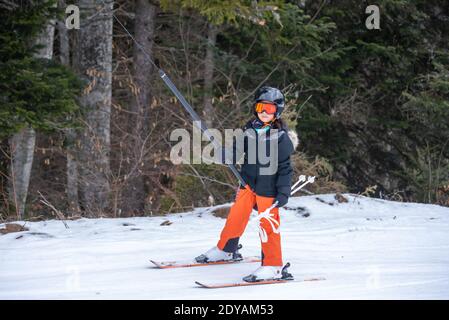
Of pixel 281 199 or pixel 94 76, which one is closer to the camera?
pixel 281 199

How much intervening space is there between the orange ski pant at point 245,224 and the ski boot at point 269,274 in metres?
0.05

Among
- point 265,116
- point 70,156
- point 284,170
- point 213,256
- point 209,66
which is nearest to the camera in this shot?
point 284,170

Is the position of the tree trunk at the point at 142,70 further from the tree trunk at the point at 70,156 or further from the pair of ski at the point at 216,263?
the pair of ski at the point at 216,263

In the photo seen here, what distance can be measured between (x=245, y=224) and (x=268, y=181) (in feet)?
1.67

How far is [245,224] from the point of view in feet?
19.8

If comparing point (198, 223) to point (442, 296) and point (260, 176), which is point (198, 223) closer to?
point (260, 176)

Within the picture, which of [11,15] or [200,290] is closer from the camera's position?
[200,290]

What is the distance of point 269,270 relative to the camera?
5.59m

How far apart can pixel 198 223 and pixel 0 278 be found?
301cm

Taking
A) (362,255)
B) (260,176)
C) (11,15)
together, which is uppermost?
(11,15)

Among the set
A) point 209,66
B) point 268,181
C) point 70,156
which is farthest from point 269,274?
point 209,66

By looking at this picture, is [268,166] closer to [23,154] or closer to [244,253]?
[244,253]

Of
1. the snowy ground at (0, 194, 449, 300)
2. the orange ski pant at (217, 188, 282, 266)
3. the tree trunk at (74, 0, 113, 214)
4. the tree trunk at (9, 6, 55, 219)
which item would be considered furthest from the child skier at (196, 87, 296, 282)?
the tree trunk at (9, 6, 55, 219)
